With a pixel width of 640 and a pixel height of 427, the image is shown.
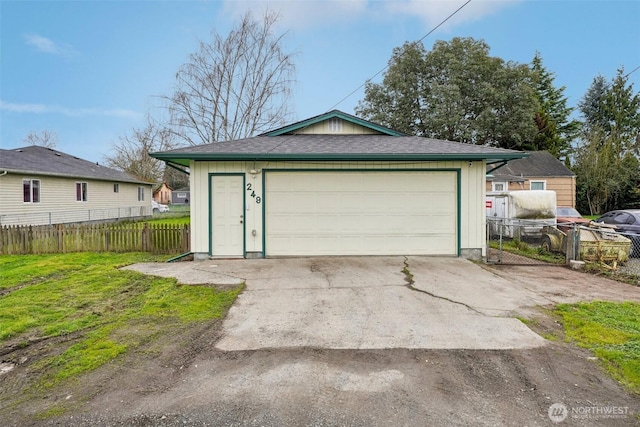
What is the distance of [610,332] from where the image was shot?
428 cm

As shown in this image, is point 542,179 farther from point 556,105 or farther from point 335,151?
point 335,151

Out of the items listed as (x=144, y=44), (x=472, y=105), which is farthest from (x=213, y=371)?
(x=472, y=105)

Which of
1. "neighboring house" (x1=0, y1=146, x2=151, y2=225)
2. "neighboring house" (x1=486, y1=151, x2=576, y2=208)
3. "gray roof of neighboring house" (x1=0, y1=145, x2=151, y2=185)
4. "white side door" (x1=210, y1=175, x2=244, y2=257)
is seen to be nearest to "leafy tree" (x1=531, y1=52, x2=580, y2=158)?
"neighboring house" (x1=486, y1=151, x2=576, y2=208)

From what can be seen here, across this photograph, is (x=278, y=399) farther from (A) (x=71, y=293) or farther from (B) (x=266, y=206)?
(B) (x=266, y=206)

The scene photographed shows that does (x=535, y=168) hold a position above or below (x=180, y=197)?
above

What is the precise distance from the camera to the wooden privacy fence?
10547 millimetres

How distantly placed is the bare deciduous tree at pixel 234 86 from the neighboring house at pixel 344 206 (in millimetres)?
15113

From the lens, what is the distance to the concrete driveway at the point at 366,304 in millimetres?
4074

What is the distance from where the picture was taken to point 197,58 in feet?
72.8

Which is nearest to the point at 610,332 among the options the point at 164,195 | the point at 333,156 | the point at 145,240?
the point at 333,156

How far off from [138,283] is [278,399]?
16.1ft

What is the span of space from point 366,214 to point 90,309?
605 centimetres

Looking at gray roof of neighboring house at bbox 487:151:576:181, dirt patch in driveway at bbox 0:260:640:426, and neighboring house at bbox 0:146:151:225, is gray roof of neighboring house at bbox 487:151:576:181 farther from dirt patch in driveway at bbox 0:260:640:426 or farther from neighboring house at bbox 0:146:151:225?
neighboring house at bbox 0:146:151:225

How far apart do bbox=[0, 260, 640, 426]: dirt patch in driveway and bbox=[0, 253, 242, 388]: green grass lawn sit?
0.33m
